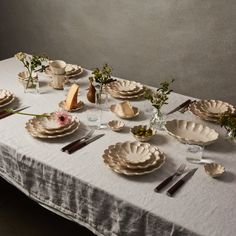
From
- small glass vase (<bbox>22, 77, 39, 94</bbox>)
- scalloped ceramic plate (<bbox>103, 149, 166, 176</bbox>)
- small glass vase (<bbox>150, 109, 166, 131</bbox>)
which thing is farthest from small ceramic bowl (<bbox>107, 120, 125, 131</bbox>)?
small glass vase (<bbox>22, 77, 39, 94</bbox>)

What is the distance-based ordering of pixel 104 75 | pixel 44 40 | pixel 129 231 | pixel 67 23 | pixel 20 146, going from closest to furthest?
1. pixel 129 231
2. pixel 20 146
3. pixel 104 75
4. pixel 67 23
5. pixel 44 40

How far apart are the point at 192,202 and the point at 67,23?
2.65 meters

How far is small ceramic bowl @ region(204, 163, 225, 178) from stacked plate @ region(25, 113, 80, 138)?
1.82ft

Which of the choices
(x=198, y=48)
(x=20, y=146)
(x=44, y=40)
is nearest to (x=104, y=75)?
(x=20, y=146)

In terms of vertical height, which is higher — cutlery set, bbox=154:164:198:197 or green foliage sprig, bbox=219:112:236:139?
green foliage sprig, bbox=219:112:236:139

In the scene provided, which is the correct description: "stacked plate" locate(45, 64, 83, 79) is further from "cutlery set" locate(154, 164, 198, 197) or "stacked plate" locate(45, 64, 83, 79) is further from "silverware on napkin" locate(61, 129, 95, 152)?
"cutlery set" locate(154, 164, 198, 197)

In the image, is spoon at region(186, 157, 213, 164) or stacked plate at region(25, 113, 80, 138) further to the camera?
stacked plate at region(25, 113, 80, 138)

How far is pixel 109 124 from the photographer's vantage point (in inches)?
61.1

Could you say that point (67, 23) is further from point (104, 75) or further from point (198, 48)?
point (104, 75)

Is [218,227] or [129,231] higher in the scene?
[218,227]

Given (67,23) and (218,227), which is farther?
(67,23)

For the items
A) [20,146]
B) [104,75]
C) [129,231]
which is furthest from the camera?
[104,75]

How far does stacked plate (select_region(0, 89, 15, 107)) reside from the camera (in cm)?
171

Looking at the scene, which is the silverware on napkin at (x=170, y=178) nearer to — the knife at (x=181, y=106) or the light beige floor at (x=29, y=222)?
the knife at (x=181, y=106)
